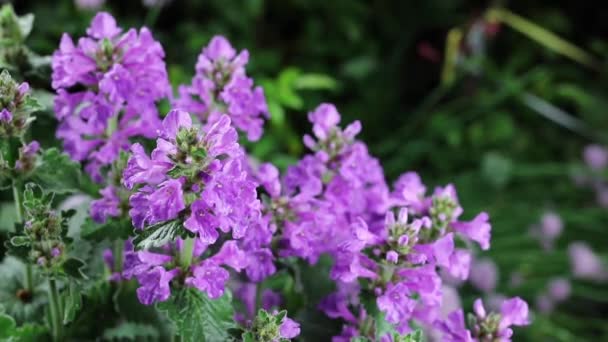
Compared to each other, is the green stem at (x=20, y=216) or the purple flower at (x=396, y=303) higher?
the green stem at (x=20, y=216)

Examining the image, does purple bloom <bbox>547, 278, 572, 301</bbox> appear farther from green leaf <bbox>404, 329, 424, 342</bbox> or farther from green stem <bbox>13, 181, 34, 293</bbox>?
green stem <bbox>13, 181, 34, 293</bbox>

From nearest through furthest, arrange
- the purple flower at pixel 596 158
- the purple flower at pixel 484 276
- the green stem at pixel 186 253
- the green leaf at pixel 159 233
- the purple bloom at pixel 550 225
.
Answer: the green leaf at pixel 159 233
the green stem at pixel 186 253
the purple flower at pixel 484 276
the purple bloom at pixel 550 225
the purple flower at pixel 596 158

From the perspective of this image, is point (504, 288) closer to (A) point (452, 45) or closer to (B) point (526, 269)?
(B) point (526, 269)

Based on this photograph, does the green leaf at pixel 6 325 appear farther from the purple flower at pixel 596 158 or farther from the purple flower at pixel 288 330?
the purple flower at pixel 596 158

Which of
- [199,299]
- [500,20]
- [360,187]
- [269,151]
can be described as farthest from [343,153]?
[500,20]

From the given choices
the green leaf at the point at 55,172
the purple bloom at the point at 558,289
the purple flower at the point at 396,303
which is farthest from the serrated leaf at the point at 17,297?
the purple bloom at the point at 558,289
